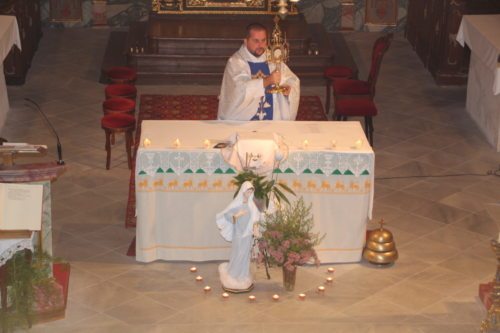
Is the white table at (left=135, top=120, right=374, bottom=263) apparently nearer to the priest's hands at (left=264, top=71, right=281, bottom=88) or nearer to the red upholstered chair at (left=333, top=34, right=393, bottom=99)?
the priest's hands at (left=264, top=71, right=281, bottom=88)

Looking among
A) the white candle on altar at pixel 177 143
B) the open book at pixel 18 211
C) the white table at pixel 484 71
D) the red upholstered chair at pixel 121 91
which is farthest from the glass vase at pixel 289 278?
the red upholstered chair at pixel 121 91

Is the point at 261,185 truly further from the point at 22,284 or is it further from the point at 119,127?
the point at 119,127

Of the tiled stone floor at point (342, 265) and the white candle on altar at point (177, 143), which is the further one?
the white candle on altar at point (177, 143)

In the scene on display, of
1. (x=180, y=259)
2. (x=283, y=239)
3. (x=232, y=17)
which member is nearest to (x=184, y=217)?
(x=180, y=259)

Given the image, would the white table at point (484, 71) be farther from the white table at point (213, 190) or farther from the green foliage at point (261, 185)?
the green foliage at point (261, 185)

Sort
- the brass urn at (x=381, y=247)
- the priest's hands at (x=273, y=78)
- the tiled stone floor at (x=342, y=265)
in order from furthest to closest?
the priest's hands at (x=273, y=78) < the brass urn at (x=381, y=247) < the tiled stone floor at (x=342, y=265)

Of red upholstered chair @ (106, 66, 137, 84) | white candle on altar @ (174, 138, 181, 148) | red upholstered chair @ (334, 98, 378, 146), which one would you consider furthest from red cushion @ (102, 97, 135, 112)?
white candle on altar @ (174, 138, 181, 148)

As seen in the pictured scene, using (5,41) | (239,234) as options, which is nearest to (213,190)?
(239,234)

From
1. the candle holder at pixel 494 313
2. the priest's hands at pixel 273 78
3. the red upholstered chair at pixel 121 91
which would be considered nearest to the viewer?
the candle holder at pixel 494 313

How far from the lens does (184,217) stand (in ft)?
30.7

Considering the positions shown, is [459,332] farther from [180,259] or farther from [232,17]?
[232,17]

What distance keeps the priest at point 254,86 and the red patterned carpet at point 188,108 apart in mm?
2715

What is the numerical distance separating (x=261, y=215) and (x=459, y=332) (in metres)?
1.87

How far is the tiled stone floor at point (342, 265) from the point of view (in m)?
8.64
